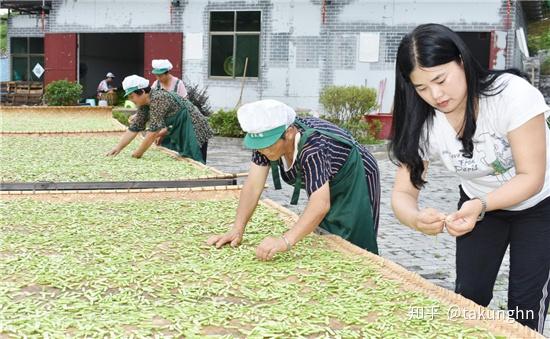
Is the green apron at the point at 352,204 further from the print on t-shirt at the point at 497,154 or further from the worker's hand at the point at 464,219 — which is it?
the worker's hand at the point at 464,219

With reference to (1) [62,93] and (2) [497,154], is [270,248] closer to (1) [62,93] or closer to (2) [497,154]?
(2) [497,154]

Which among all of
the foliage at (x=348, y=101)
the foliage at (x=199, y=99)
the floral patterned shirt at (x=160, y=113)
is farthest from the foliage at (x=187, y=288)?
the foliage at (x=199, y=99)

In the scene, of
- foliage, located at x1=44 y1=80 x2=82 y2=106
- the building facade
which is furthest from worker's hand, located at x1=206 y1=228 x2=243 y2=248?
foliage, located at x1=44 y1=80 x2=82 y2=106

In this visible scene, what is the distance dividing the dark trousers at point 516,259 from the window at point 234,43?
44.2ft

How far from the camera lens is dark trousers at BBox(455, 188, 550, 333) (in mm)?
2496

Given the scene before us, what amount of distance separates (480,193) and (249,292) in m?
1.05

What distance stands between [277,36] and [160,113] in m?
9.13

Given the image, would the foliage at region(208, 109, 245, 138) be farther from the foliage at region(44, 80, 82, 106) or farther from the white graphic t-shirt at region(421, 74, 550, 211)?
the white graphic t-shirt at region(421, 74, 550, 211)

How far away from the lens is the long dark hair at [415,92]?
2.17m

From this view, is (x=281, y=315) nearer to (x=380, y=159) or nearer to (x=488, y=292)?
(x=488, y=292)

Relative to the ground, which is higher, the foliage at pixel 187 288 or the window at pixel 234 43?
the window at pixel 234 43

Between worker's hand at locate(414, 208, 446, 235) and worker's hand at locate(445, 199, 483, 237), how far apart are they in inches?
1.7

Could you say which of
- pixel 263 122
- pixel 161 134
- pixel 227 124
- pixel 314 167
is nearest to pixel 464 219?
pixel 314 167

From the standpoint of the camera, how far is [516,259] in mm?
2547
